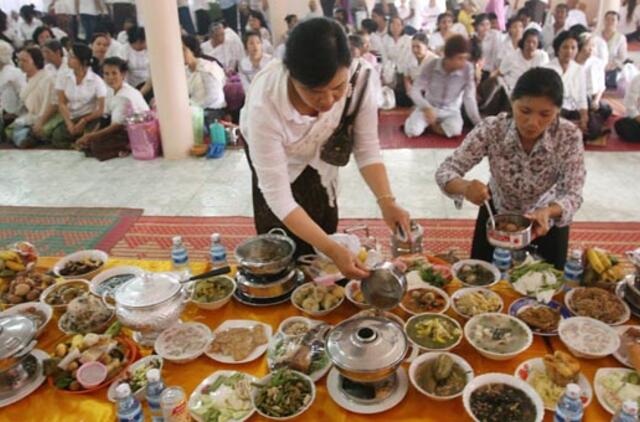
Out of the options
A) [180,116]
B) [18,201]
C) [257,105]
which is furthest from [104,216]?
[257,105]

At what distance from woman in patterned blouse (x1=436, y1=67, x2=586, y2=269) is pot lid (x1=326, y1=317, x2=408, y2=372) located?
2.88 feet

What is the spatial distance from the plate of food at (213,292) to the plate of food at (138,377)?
0.31 metres

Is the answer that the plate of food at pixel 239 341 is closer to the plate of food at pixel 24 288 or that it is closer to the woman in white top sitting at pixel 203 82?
the plate of food at pixel 24 288

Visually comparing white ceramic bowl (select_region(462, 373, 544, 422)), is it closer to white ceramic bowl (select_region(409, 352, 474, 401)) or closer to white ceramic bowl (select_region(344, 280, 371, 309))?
white ceramic bowl (select_region(409, 352, 474, 401))

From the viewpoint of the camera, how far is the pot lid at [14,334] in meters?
1.58

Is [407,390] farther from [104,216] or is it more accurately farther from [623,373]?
[104,216]

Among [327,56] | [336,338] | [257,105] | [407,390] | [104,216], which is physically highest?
[327,56]

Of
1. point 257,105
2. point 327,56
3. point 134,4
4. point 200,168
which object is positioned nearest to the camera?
point 327,56

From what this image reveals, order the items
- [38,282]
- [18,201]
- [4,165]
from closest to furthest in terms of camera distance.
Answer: [38,282] → [18,201] → [4,165]

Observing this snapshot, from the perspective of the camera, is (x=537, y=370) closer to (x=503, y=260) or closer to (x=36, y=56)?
(x=503, y=260)

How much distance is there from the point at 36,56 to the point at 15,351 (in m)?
5.75

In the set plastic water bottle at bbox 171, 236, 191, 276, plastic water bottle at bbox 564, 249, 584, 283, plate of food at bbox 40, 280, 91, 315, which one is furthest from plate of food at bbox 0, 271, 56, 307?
plastic water bottle at bbox 564, 249, 584, 283

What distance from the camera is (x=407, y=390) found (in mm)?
1577

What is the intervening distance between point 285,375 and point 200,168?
4.08 metres
